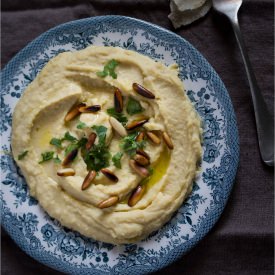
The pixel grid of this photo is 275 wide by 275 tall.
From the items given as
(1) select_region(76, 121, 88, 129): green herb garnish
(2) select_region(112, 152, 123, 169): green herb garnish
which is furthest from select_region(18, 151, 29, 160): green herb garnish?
(2) select_region(112, 152, 123, 169): green herb garnish

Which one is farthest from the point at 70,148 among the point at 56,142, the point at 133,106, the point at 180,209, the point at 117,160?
the point at 180,209

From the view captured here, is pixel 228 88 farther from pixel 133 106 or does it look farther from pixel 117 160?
pixel 117 160

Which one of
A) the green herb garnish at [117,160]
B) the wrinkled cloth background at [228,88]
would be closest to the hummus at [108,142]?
the green herb garnish at [117,160]

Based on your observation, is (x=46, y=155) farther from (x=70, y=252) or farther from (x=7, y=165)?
(x=70, y=252)

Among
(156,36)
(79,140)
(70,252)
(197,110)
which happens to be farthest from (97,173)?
(156,36)

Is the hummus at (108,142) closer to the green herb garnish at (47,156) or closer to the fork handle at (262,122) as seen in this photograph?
the green herb garnish at (47,156)
